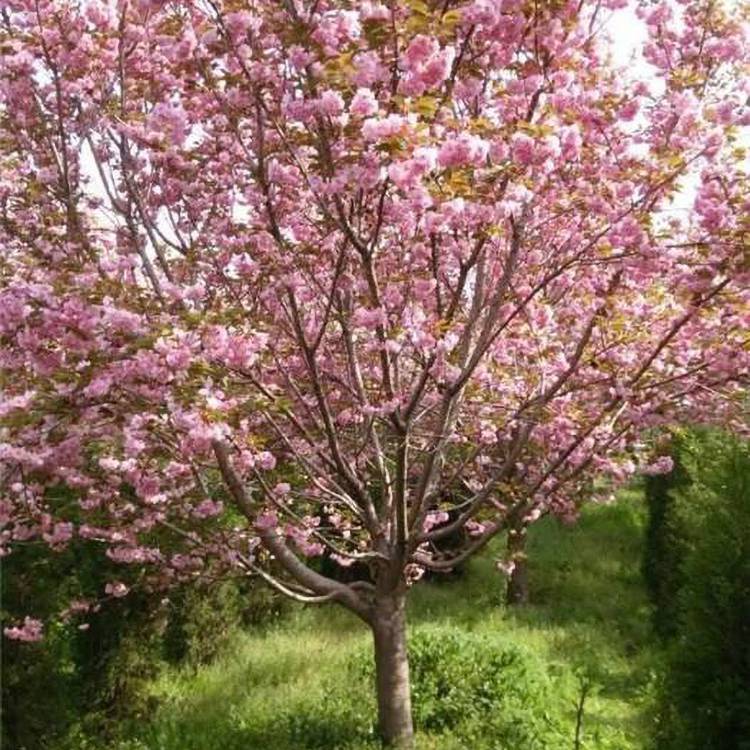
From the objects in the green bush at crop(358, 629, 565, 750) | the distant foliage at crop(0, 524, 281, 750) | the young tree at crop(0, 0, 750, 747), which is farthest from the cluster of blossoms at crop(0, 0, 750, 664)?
the green bush at crop(358, 629, 565, 750)

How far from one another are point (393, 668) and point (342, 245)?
345 centimetres

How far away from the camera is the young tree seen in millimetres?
4352

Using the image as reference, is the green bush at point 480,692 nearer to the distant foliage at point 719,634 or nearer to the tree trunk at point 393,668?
the tree trunk at point 393,668

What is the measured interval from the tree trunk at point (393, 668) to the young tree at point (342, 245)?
2cm

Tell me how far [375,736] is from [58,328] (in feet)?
14.0

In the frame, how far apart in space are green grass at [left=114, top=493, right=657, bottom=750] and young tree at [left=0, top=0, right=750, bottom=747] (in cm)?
126

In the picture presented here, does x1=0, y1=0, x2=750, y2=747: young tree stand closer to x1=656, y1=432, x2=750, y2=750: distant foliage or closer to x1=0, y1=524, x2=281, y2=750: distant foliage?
x1=0, y1=524, x2=281, y2=750: distant foliage

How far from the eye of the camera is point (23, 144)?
588 cm

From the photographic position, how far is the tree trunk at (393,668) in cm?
626

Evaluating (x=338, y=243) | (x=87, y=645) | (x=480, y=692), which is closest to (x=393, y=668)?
(x=480, y=692)

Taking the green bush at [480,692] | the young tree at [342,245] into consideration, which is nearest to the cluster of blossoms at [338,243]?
the young tree at [342,245]

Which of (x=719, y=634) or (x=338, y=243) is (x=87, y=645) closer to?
(x=338, y=243)

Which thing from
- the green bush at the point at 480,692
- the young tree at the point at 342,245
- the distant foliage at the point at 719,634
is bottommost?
the green bush at the point at 480,692

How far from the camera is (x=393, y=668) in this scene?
627 centimetres
